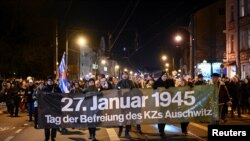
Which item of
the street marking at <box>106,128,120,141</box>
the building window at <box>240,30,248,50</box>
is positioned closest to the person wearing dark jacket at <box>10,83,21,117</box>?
the street marking at <box>106,128,120,141</box>

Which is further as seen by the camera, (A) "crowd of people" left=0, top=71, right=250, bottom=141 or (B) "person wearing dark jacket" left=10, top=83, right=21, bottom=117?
(B) "person wearing dark jacket" left=10, top=83, right=21, bottom=117

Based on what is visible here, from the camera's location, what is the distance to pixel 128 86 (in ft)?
48.6

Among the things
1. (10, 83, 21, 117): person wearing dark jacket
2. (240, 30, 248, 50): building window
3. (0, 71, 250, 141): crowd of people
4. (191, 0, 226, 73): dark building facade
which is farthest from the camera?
(191, 0, 226, 73): dark building facade

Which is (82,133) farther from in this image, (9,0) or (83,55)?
(83,55)

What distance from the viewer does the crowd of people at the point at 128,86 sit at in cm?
1445

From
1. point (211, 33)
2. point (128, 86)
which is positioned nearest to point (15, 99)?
point (128, 86)

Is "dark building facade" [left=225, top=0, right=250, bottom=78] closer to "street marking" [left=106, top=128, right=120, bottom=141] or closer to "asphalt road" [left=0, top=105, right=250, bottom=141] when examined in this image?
"asphalt road" [left=0, top=105, right=250, bottom=141]

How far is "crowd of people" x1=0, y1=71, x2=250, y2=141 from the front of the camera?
14.4 meters

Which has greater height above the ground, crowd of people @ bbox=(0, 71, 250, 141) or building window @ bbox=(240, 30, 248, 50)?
building window @ bbox=(240, 30, 248, 50)

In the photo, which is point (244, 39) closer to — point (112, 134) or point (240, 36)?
point (240, 36)

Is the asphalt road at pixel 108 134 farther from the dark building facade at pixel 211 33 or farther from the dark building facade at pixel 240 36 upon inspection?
the dark building facade at pixel 211 33

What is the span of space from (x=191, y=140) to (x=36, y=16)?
44080 mm

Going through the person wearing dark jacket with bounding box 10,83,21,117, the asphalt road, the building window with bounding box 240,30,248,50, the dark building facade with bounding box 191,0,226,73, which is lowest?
the asphalt road

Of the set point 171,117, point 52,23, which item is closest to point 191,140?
point 171,117
